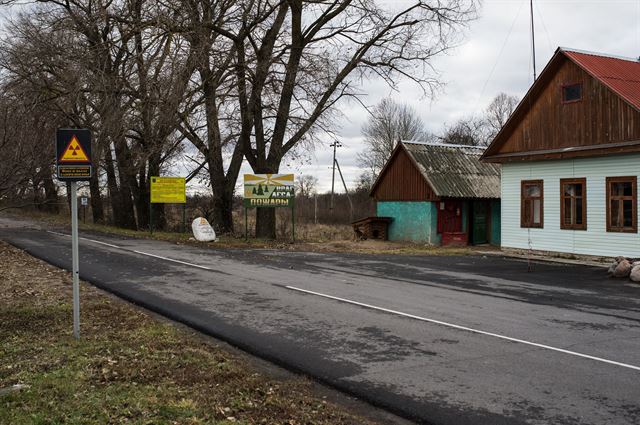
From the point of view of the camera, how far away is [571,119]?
20.8 metres

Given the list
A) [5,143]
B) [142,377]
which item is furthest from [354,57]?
[142,377]

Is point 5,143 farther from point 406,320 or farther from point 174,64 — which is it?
point 174,64

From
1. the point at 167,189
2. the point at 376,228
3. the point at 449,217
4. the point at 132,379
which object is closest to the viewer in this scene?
the point at 132,379

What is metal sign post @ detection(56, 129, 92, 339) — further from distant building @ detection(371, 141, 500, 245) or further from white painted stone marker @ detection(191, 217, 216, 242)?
distant building @ detection(371, 141, 500, 245)

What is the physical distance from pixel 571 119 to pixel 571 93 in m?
0.95

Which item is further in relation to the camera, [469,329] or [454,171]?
[454,171]

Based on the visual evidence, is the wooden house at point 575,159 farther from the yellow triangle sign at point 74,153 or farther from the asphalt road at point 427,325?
the yellow triangle sign at point 74,153

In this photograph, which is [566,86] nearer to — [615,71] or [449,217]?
[615,71]

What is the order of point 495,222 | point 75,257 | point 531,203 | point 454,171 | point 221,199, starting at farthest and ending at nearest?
point 495,222 < point 454,171 < point 221,199 < point 531,203 < point 75,257

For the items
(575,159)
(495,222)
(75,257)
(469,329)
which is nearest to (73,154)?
(75,257)

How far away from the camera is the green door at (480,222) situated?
29906mm

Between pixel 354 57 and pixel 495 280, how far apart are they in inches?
531

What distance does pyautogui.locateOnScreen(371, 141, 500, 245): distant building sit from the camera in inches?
1119

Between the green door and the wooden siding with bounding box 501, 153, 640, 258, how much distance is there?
601cm
